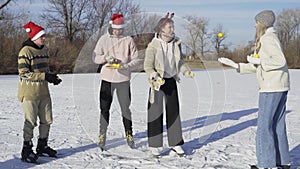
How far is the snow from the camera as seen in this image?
473 cm

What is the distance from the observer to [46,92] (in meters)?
4.77

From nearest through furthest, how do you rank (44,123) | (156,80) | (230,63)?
(230,63) < (156,80) < (44,123)

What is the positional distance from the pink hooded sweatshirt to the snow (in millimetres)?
705

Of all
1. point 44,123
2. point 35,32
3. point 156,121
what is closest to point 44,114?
point 44,123

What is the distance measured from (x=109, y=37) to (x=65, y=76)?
55.7ft

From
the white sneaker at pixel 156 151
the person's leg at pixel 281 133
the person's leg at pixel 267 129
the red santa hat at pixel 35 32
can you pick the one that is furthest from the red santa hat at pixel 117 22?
the person's leg at pixel 281 133

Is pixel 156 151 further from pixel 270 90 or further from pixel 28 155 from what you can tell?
pixel 270 90

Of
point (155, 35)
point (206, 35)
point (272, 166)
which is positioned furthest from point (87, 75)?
point (272, 166)

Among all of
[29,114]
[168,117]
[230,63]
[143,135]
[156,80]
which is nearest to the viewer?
[230,63]

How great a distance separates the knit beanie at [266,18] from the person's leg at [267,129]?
708 mm

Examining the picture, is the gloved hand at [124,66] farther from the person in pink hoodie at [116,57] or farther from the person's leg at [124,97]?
the person's leg at [124,97]

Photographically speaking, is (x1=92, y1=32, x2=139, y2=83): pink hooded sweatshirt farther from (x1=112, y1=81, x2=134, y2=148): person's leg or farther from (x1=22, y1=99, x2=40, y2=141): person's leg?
(x1=22, y1=99, x2=40, y2=141): person's leg

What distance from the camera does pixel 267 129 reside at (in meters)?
4.14

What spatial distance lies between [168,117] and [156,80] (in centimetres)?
59
